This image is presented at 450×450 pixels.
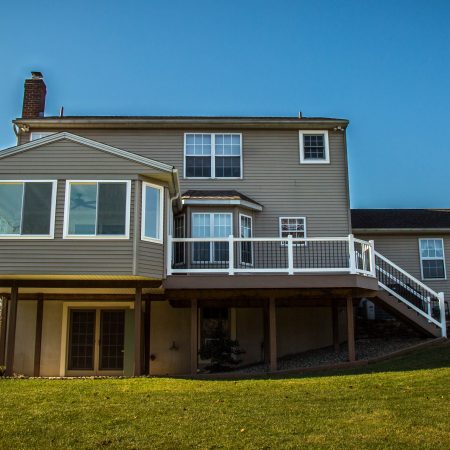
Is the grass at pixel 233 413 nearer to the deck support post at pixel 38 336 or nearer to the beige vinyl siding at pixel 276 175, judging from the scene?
the deck support post at pixel 38 336

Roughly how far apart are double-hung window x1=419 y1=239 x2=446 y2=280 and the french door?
10.7 meters

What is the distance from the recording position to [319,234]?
18.7 m

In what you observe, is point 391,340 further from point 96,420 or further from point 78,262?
point 96,420

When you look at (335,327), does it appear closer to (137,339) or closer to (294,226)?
(294,226)

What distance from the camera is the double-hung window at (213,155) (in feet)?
62.2

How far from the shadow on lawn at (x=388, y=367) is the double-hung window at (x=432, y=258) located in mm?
6052

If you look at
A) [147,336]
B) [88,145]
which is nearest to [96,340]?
[147,336]

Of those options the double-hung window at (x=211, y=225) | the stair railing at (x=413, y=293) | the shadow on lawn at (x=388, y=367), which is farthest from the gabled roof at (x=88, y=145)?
the stair railing at (x=413, y=293)

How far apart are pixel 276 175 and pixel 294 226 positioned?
1.74 metres

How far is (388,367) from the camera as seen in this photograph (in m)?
13.8

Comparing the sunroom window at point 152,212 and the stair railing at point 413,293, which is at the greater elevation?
the sunroom window at point 152,212

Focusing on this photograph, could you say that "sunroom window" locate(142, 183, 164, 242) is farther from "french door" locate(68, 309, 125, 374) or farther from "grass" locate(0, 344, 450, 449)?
"french door" locate(68, 309, 125, 374)

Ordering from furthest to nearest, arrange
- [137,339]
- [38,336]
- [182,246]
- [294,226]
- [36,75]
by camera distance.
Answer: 1. [36,75]
2. [294,226]
3. [182,246]
4. [38,336]
5. [137,339]

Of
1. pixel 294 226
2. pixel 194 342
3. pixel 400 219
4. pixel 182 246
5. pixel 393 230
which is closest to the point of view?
pixel 194 342
